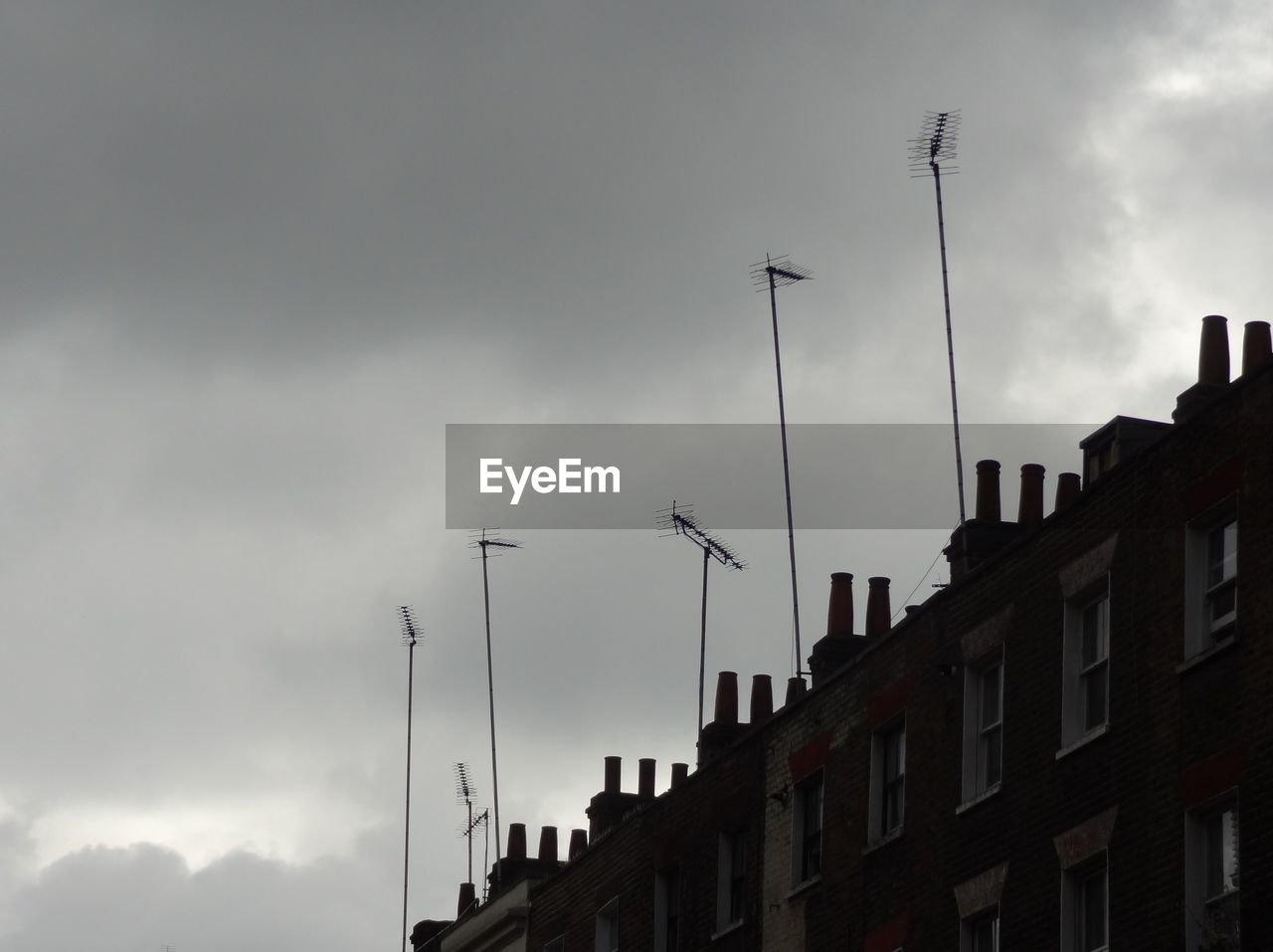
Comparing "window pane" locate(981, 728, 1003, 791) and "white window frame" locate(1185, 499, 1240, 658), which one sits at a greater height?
"white window frame" locate(1185, 499, 1240, 658)

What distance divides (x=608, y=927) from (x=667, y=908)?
10.3 ft

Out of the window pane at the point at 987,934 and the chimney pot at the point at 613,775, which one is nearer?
the window pane at the point at 987,934

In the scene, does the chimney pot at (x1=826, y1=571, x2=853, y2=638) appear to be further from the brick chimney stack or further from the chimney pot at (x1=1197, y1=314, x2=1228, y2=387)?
the chimney pot at (x1=1197, y1=314, x2=1228, y2=387)

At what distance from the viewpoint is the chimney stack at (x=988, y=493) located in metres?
37.1

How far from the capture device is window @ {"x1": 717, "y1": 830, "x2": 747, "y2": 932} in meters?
41.9

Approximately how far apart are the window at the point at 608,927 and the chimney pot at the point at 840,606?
890 cm

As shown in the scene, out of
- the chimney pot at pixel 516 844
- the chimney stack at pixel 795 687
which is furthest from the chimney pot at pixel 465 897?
the chimney stack at pixel 795 687

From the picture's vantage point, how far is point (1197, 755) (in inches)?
1135

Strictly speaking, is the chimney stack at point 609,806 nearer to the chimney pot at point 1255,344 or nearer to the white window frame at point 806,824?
the white window frame at point 806,824

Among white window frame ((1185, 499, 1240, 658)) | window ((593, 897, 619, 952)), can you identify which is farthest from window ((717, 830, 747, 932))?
white window frame ((1185, 499, 1240, 658))

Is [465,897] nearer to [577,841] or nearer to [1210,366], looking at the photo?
[577,841]

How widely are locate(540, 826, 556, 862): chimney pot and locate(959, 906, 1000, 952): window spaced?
24.3 metres

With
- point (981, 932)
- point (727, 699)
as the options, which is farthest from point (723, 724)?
point (981, 932)

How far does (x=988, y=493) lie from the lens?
37.3m
